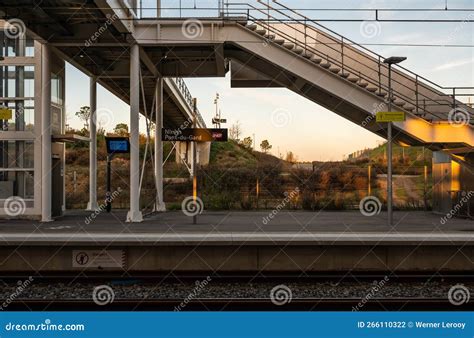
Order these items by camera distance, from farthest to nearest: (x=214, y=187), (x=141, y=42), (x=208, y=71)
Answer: (x=214, y=187) < (x=208, y=71) < (x=141, y=42)

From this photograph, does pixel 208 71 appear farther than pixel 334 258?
Yes

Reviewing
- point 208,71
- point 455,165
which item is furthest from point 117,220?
point 455,165

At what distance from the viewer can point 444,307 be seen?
26.5 ft

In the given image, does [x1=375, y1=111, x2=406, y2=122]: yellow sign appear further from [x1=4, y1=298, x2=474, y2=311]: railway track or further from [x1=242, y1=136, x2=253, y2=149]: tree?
[x1=242, y1=136, x2=253, y2=149]: tree

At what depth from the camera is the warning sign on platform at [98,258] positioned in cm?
1048

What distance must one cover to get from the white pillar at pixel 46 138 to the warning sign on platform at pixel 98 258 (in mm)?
5045

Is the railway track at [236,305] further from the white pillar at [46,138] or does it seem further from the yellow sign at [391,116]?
the white pillar at [46,138]

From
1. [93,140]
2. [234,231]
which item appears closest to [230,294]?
[234,231]

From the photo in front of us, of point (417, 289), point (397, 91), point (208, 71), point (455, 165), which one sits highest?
point (208, 71)

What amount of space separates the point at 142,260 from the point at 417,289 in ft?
19.1

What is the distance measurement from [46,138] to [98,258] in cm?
628

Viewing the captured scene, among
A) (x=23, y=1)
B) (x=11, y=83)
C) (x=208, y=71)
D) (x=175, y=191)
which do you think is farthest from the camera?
(x=175, y=191)

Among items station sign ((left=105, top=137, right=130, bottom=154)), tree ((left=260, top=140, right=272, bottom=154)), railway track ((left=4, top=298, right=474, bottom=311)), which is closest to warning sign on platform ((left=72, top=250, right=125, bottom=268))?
railway track ((left=4, top=298, right=474, bottom=311))

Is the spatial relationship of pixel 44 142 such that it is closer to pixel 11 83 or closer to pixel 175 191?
pixel 11 83
